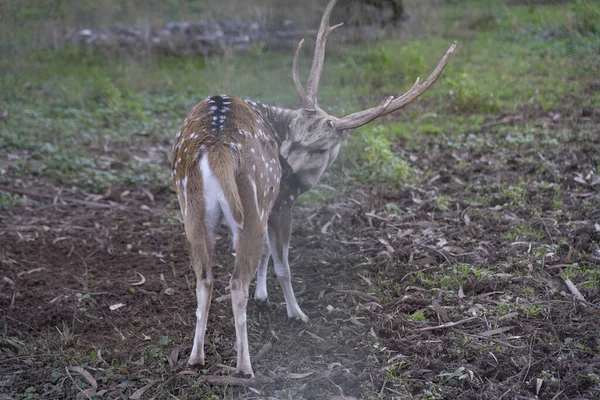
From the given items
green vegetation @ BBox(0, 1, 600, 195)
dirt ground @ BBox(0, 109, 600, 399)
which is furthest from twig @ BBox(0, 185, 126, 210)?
green vegetation @ BBox(0, 1, 600, 195)

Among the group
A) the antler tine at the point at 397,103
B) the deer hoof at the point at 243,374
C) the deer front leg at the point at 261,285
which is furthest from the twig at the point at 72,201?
the deer hoof at the point at 243,374

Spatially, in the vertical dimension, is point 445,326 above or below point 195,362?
above

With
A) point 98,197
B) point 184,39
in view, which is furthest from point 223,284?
point 184,39

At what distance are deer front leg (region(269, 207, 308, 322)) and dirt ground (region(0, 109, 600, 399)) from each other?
12cm

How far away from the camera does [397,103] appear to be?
430 cm

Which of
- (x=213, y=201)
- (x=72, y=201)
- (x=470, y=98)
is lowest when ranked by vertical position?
(x=72, y=201)

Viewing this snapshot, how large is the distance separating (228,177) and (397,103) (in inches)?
51.9

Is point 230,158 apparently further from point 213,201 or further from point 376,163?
point 376,163

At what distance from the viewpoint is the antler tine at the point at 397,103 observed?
419 cm

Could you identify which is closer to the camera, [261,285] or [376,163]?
[261,285]

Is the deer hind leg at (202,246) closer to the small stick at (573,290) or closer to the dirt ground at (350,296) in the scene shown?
the dirt ground at (350,296)

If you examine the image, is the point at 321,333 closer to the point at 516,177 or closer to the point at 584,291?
the point at 584,291

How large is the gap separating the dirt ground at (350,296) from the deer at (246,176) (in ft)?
1.03

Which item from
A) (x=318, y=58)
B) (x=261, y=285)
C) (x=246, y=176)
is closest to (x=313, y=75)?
(x=318, y=58)
